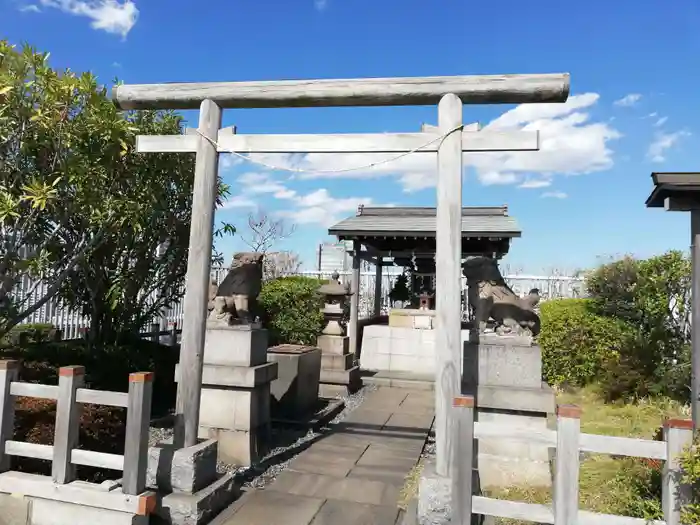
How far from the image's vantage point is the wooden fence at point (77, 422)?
3229 mm

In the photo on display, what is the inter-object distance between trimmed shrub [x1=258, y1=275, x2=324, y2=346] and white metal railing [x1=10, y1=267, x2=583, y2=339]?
134 cm

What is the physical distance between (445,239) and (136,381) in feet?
8.02

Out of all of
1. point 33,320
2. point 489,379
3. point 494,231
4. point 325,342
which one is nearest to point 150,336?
point 33,320

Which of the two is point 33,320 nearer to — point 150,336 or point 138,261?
point 150,336

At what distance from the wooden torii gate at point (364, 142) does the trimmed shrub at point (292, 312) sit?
6.18 m

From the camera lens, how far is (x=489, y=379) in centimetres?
447

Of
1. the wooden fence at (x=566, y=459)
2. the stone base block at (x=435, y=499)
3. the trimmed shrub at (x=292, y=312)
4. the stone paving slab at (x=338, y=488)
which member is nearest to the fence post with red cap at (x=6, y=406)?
the stone paving slab at (x=338, y=488)

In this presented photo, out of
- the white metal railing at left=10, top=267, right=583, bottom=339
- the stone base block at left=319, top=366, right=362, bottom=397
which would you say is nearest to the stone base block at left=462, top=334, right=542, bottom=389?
the white metal railing at left=10, top=267, right=583, bottom=339

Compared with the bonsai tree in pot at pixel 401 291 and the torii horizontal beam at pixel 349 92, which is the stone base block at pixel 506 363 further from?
the bonsai tree in pot at pixel 401 291

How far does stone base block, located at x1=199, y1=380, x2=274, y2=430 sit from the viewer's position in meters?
4.91

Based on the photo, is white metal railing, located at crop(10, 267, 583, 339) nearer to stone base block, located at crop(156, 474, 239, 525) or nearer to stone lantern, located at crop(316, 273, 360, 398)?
stone lantern, located at crop(316, 273, 360, 398)

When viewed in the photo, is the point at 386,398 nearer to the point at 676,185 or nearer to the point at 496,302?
the point at 496,302

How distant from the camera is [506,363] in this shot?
445 centimetres

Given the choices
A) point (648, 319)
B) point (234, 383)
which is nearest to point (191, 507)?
point (234, 383)
